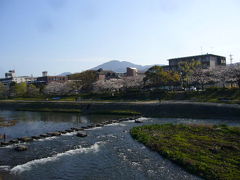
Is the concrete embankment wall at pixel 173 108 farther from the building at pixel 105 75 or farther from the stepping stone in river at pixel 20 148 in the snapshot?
the building at pixel 105 75

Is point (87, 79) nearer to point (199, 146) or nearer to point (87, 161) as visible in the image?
point (87, 161)

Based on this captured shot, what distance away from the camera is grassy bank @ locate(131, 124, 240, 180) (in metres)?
17.7

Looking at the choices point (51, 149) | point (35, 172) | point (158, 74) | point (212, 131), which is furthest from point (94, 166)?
point (158, 74)

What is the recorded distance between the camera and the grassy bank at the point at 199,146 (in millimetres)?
17688

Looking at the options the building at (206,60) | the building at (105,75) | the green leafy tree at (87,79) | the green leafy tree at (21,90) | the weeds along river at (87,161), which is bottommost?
the weeds along river at (87,161)

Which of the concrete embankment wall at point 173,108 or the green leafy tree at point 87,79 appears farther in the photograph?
the green leafy tree at point 87,79

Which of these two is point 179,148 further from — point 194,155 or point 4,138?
point 4,138

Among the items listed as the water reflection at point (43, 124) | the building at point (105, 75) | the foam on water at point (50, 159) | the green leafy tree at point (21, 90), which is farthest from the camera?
the building at point (105, 75)

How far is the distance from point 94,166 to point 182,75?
63.3 metres

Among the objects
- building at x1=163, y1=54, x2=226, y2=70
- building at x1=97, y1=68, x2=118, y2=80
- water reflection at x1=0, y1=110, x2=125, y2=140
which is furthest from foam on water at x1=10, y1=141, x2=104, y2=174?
building at x1=97, y1=68, x2=118, y2=80

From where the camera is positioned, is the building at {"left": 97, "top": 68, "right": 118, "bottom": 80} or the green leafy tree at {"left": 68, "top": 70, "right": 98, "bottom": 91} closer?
the green leafy tree at {"left": 68, "top": 70, "right": 98, "bottom": 91}

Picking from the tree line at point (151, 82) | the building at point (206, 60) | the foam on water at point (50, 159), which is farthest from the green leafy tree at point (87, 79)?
the foam on water at point (50, 159)

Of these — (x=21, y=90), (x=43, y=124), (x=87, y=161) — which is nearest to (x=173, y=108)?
(x=43, y=124)

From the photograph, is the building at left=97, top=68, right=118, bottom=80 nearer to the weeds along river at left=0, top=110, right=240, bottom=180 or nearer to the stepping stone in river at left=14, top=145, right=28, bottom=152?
the weeds along river at left=0, top=110, right=240, bottom=180
